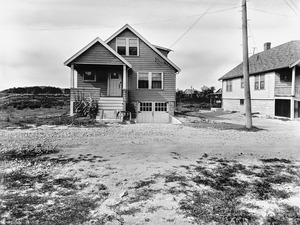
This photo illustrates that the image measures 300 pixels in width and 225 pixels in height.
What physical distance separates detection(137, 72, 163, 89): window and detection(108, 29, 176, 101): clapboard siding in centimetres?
27

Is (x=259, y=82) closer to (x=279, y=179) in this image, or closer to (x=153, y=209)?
(x=279, y=179)

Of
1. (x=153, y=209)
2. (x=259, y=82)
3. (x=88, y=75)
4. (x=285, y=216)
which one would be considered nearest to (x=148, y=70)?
(x=88, y=75)

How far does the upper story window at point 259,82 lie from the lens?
78.3ft

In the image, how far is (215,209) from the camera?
3.49m

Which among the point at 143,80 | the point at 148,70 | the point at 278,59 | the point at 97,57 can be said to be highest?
the point at 278,59

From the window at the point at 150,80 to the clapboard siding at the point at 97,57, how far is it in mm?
3450

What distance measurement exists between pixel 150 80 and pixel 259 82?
12.7m

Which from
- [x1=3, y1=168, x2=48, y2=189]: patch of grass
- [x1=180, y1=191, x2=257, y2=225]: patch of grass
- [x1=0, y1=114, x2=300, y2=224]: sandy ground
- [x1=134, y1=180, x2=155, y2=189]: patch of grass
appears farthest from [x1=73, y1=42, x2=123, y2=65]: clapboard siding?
[x1=180, y1=191, x2=257, y2=225]: patch of grass

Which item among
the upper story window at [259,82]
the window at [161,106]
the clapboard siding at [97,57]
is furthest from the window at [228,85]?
the clapboard siding at [97,57]

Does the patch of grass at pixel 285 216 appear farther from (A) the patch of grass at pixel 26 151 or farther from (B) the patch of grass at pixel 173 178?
(A) the patch of grass at pixel 26 151

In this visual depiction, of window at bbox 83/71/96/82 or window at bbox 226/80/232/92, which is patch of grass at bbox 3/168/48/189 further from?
window at bbox 226/80/232/92

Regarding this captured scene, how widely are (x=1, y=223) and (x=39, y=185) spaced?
4.07 ft

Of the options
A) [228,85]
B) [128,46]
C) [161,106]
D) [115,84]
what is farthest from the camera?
[228,85]

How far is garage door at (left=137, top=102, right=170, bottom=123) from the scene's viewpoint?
1945 centimetres
